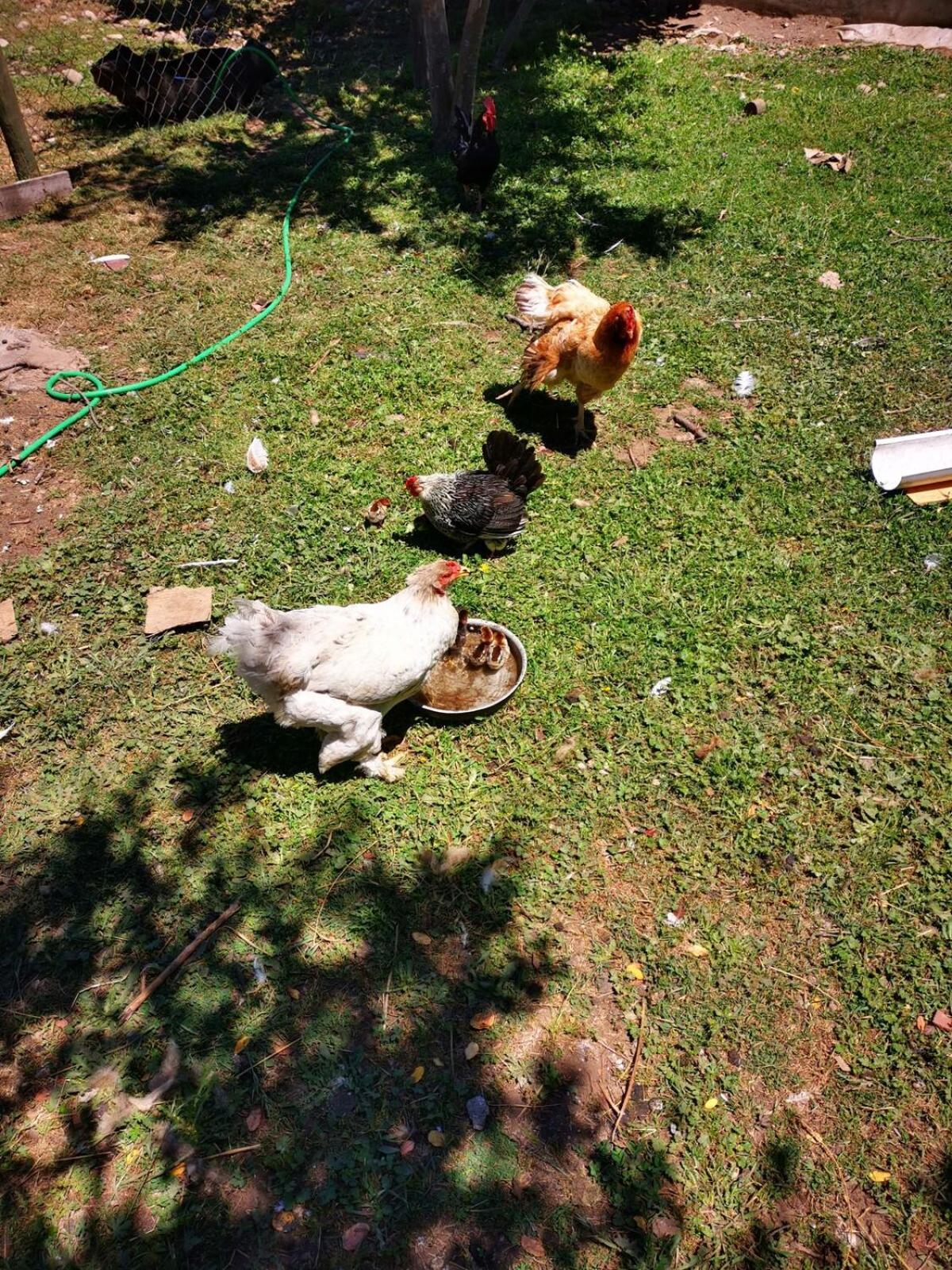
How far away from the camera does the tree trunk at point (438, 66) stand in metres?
7.78

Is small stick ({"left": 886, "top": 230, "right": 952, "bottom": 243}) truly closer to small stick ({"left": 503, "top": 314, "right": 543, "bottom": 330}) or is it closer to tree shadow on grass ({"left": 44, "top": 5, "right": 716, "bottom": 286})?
tree shadow on grass ({"left": 44, "top": 5, "right": 716, "bottom": 286})

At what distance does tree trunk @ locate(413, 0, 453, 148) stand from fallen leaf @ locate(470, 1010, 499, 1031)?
367 inches

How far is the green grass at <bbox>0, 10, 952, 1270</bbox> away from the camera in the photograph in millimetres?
2896

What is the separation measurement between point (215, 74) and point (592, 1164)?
12.0m

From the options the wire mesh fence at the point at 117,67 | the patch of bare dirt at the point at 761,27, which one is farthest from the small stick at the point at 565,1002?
the patch of bare dirt at the point at 761,27

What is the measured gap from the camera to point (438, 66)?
8.16 metres

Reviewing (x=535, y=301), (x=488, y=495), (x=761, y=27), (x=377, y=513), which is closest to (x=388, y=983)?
(x=488, y=495)

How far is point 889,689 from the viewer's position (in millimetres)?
4426

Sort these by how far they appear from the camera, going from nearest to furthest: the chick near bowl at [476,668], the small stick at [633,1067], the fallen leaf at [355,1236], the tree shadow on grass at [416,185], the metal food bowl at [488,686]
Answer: the fallen leaf at [355,1236], the small stick at [633,1067], the metal food bowl at [488,686], the chick near bowl at [476,668], the tree shadow on grass at [416,185]

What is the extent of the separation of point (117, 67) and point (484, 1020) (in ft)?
37.4

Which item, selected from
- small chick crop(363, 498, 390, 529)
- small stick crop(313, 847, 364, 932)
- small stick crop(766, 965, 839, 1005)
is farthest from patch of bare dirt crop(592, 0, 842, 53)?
small stick crop(766, 965, 839, 1005)

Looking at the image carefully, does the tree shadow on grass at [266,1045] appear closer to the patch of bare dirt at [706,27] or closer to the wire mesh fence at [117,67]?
the wire mesh fence at [117,67]

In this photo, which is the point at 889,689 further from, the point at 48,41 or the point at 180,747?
the point at 48,41

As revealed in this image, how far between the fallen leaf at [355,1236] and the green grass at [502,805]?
1.4 inches
